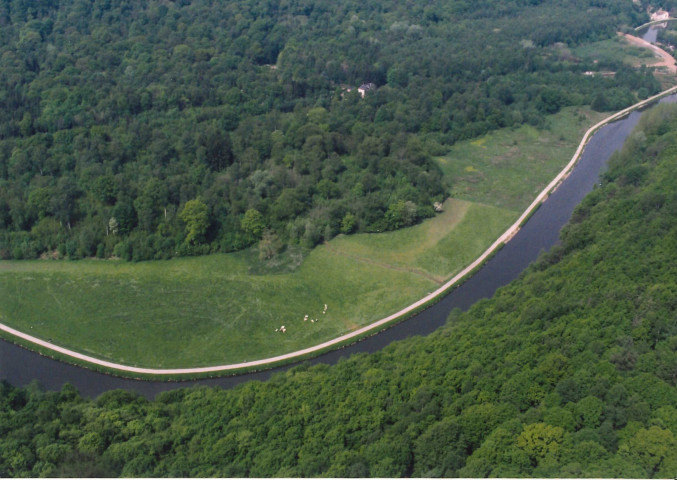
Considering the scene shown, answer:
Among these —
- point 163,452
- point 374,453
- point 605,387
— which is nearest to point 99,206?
point 163,452

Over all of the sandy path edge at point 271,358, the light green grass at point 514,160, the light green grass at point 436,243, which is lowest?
the sandy path edge at point 271,358

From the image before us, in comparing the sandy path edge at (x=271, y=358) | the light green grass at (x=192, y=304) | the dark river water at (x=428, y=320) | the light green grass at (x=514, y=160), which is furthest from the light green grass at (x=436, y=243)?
the light green grass at (x=514, y=160)

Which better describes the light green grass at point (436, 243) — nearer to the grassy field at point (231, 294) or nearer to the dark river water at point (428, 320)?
the grassy field at point (231, 294)

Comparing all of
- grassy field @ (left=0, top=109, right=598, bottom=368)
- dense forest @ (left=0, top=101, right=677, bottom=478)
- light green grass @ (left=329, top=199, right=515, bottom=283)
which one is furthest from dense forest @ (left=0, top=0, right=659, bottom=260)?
dense forest @ (left=0, top=101, right=677, bottom=478)

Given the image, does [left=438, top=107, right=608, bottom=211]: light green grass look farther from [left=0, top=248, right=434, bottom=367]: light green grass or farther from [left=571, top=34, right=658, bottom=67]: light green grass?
[left=571, top=34, right=658, bottom=67]: light green grass

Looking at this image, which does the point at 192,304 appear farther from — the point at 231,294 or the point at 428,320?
the point at 428,320

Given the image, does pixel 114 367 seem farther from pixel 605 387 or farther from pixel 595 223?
pixel 595 223
